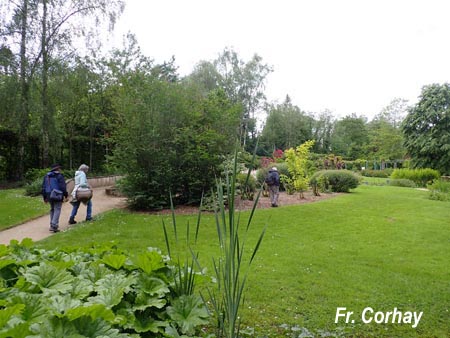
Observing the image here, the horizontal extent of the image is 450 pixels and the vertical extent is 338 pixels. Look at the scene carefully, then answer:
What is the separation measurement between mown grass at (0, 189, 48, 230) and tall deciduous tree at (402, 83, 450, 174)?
2434 centimetres

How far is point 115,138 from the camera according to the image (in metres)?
10.7

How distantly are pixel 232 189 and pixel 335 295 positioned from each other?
2.97 meters

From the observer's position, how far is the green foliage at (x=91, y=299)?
1553 millimetres

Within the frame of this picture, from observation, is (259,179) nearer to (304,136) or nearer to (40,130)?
(40,130)

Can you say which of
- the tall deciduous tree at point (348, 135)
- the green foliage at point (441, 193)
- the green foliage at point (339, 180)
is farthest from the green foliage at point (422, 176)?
the tall deciduous tree at point (348, 135)

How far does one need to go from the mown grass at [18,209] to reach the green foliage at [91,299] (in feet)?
22.0

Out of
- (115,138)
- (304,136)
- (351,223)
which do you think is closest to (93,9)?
Answer: (115,138)

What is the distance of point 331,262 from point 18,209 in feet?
29.4

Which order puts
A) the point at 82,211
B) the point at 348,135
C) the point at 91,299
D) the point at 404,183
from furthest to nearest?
the point at 348,135
the point at 404,183
the point at 82,211
the point at 91,299

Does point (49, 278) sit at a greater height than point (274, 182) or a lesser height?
lesser

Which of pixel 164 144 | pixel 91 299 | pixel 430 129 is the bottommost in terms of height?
pixel 91 299

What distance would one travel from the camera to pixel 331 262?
5270mm

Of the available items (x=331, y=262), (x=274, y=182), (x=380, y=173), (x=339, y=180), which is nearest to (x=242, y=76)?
(x=380, y=173)

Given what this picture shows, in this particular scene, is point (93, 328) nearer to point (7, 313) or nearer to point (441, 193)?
point (7, 313)
